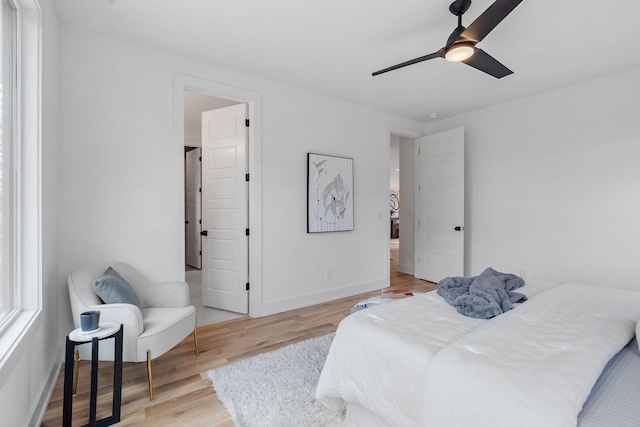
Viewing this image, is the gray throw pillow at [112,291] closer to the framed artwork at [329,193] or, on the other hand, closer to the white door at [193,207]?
the framed artwork at [329,193]

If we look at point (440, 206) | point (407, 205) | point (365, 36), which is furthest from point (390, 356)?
point (407, 205)

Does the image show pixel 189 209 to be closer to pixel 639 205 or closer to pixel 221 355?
pixel 221 355

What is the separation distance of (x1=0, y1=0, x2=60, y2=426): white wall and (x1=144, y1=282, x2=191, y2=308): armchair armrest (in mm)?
601

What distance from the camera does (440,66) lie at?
2.99 meters

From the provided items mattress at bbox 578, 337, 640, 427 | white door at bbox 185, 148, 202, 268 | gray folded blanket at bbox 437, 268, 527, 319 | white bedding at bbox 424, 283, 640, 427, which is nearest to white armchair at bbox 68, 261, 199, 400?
white bedding at bbox 424, 283, 640, 427

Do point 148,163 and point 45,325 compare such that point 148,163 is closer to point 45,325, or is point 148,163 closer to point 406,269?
point 45,325

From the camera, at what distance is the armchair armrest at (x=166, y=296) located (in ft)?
8.10

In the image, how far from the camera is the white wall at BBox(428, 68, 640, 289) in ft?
10.2

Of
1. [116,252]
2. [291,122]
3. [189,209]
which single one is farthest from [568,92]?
[189,209]

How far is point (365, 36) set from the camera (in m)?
2.49

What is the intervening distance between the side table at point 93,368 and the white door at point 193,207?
12.9 feet

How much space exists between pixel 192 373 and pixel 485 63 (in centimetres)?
306

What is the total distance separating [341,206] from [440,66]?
186 cm

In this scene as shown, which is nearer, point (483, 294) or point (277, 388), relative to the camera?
point (483, 294)
